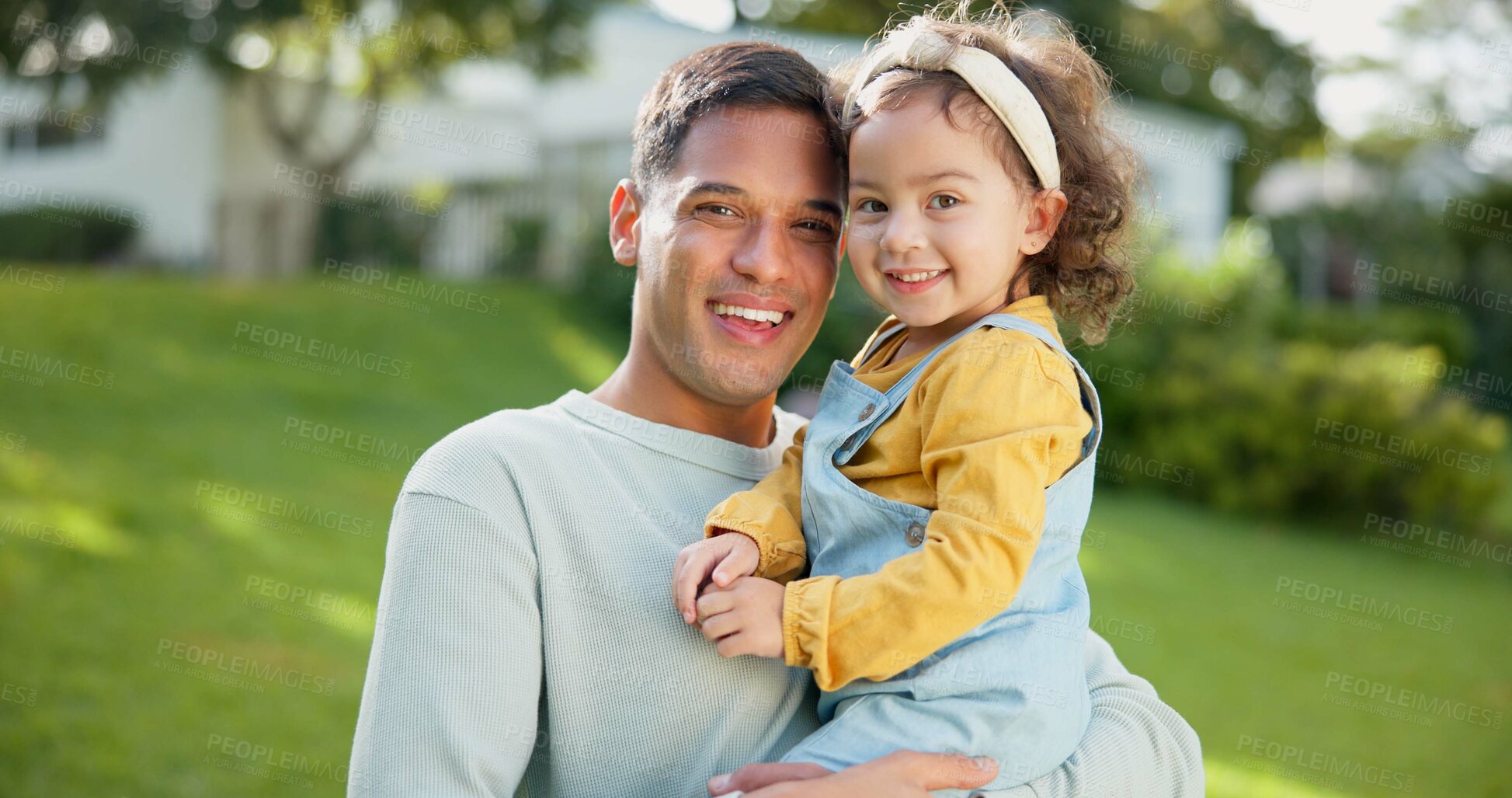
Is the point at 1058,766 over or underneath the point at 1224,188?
over

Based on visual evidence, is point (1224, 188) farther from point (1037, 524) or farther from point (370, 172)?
point (1037, 524)

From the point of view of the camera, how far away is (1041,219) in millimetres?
2244

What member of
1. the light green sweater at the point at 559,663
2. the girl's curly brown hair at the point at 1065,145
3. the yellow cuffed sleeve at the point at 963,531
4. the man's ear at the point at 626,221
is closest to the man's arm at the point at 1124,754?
the light green sweater at the point at 559,663

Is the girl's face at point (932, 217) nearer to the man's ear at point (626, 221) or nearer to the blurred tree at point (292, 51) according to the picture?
the man's ear at point (626, 221)

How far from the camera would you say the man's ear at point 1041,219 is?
7.24 feet

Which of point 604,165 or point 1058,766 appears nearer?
point 1058,766

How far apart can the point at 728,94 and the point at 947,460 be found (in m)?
0.92

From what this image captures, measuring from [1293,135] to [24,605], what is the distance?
37097 millimetres

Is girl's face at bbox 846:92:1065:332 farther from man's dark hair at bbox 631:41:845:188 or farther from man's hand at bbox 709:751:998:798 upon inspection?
man's hand at bbox 709:751:998:798

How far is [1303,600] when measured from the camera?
29.7ft

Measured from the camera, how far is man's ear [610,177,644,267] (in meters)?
2.63

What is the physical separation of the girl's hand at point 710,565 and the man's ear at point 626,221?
815 mm

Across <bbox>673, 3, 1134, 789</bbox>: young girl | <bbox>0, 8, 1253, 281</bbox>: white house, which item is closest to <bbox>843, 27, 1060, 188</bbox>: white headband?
<bbox>673, 3, 1134, 789</bbox>: young girl

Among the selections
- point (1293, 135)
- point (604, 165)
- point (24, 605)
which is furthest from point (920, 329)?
point (1293, 135)
